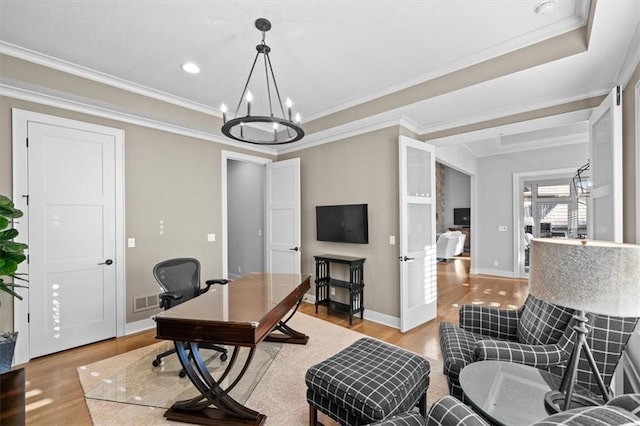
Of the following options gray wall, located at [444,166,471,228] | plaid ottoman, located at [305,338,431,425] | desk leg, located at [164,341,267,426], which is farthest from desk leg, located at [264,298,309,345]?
gray wall, located at [444,166,471,228]

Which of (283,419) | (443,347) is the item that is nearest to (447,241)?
(443,347)

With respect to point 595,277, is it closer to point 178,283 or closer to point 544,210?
point 178,283

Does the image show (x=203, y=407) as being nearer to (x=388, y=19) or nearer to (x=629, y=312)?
(x=629, y=312)

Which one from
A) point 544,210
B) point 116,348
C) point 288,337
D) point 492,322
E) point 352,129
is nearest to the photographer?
point 492,322

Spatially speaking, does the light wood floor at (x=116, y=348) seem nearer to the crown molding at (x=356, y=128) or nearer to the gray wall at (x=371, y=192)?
the gray wall at (x=371, y=192)

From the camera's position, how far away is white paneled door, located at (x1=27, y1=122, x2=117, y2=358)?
9.57ft

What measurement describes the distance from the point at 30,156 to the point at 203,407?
295cm

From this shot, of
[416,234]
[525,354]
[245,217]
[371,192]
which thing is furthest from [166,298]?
[245,217]

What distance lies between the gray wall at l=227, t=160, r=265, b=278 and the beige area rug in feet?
9.26

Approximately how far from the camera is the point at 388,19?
7.19 feet

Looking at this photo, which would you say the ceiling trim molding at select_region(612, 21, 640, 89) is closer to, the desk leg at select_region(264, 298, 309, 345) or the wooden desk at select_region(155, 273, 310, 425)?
the wooden desk at select_region(155, 273, 310, 425)

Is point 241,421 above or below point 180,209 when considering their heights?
below

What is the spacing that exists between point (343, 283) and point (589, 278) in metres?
3.12

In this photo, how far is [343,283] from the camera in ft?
13.2
